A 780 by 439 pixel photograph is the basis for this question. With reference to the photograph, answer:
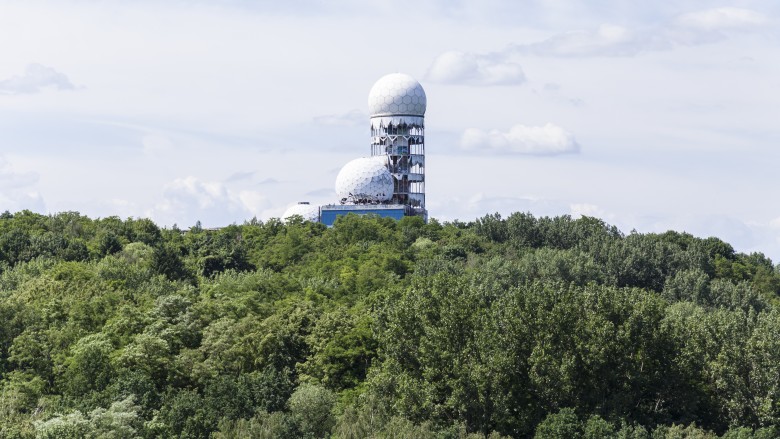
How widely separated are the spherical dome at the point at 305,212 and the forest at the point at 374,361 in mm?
37273

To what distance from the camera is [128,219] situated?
369ft

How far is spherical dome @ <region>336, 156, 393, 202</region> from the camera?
12069cm

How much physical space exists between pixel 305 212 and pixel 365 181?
274 inches

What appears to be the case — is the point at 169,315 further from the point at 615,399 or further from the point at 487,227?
the point at 487,227

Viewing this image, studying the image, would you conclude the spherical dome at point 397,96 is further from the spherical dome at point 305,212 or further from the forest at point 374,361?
the forest at point 374,361

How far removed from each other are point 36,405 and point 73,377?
2078 millimetres

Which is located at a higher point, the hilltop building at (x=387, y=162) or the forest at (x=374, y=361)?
the hilltop building at (x=387, y=162)

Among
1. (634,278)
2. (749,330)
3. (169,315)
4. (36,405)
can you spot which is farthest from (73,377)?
(634,278)

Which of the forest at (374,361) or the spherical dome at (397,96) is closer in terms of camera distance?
the forest at (374,361)

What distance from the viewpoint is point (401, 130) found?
123 m

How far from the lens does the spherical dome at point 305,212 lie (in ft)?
404

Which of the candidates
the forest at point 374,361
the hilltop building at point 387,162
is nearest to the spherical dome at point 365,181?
the hilltop building at point 387,162

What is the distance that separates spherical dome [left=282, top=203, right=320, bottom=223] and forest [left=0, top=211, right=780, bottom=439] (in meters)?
37.3

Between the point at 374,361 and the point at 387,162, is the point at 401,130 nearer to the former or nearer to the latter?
the point at 387,162
